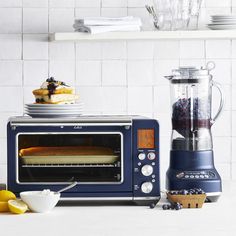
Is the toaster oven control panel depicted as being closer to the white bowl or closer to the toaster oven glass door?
the toaster oven glass door

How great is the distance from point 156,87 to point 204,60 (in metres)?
0.25

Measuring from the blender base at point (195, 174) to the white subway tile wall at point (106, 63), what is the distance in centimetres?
54

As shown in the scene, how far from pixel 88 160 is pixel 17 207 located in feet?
1.08

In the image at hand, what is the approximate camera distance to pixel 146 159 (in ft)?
8.68

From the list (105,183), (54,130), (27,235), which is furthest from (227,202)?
(27,235)

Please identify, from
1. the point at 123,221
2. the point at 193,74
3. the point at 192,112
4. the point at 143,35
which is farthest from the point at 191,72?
the point at 123,221

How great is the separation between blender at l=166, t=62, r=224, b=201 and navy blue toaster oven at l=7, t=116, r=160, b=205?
0.14 m

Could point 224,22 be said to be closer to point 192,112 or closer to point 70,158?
point 192,112

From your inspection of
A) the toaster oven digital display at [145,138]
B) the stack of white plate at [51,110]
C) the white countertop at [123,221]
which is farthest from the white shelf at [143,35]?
the white countertop at [123,221]

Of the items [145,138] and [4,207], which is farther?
[145,138]

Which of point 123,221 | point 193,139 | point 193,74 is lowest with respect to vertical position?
point 123,221

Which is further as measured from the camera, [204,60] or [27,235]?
[204,60]

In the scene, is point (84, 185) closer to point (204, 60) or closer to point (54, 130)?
point (54, 130)

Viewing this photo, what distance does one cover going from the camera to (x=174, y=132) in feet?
9.18
